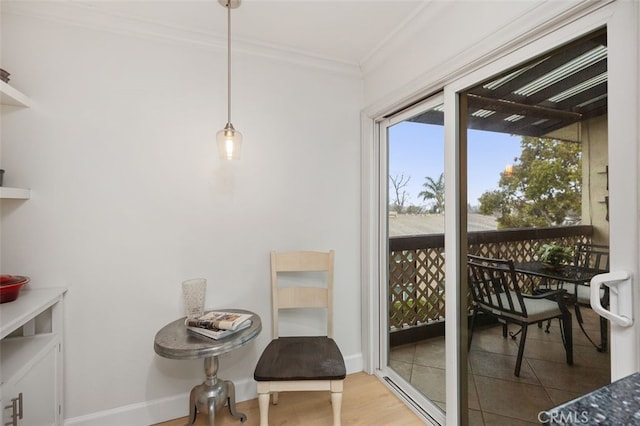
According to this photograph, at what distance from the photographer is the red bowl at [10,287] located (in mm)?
1331

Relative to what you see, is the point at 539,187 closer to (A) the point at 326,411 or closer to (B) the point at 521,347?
(B) the point at 521,347

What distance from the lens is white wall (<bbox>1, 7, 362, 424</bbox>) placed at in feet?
5.24

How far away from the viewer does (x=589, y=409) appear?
0.50 meters

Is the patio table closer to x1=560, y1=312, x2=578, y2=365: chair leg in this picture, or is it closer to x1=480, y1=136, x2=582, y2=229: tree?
x1=560, y1=312, x2=578, y2=365: chair leg

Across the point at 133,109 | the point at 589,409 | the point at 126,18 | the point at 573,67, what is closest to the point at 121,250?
the point at 133,109

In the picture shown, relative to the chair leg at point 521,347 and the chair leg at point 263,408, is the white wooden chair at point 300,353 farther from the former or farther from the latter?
the chair leg at point 521,347

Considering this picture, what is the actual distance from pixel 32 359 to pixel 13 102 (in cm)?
130

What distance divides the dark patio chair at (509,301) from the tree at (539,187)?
0.76ft

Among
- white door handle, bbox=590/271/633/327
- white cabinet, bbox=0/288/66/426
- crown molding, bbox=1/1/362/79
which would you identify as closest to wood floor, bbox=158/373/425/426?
white cabinet, bbox=0/288/66/426

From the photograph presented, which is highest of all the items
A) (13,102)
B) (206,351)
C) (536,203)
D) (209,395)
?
(13,102)

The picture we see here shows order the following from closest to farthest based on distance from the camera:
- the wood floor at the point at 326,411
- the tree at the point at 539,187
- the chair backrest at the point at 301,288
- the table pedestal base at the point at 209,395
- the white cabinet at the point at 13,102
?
A: the tree at the point at 539,187 → the white cabinet at the point at 13,102 → the table pedestal base at the point at 209,395 → the wood floor at the point at 326,411 → the chair backrest at the point at 301,288

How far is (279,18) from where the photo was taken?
173cm

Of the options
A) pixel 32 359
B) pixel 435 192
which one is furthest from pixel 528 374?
pixel 32 359

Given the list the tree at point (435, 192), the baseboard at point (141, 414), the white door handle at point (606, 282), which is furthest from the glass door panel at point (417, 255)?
the baseboard at point (141, 414)
